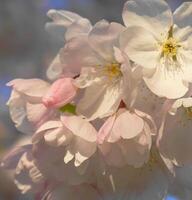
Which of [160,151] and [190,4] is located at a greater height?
[190,4]

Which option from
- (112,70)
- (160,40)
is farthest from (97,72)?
(160,40)

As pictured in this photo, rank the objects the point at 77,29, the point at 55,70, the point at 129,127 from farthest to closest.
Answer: the point at 55,70
the point at 77,29
the point at 129,127

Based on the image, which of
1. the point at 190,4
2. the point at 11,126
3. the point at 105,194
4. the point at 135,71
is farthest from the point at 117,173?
the point at 11,126

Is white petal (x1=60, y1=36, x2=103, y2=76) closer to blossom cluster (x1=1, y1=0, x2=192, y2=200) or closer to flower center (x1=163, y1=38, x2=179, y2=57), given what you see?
blossom cluster (x1=1, y1=0, x2=192, y2=200)

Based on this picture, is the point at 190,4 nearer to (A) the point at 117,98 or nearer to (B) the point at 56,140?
(A) the point at 117,98

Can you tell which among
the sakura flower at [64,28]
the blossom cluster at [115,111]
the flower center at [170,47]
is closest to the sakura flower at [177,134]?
the blossom cluster at [115,111]

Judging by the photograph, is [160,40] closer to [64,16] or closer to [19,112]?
[64,16]

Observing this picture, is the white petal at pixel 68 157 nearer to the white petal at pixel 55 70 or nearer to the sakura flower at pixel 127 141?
the sakura flower at pixel 127 141

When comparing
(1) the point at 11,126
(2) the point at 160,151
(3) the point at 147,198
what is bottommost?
(1) the point at 11,126
